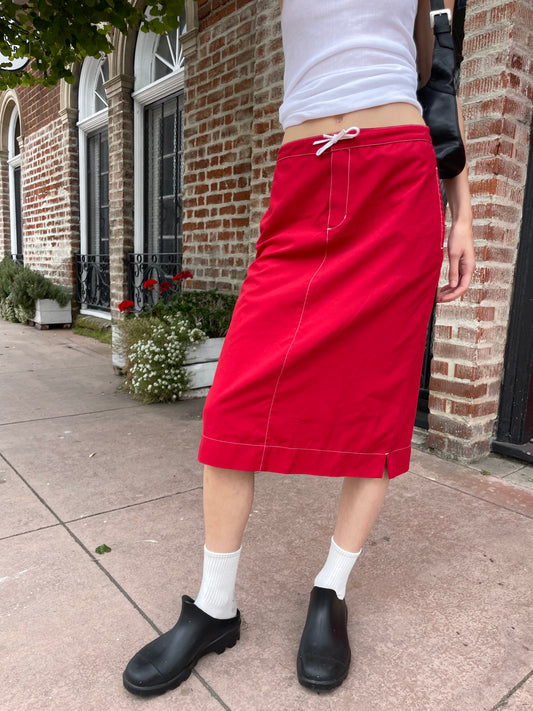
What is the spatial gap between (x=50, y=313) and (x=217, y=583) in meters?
7.15

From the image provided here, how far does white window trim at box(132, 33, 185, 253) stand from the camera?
573cm

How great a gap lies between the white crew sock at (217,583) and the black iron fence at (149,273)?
450 centimetres

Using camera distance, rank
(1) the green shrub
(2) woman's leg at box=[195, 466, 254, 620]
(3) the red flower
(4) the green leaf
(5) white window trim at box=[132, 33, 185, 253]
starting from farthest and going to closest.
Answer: (1) the green shrub, (5) white window trim at box=[132, 33, 185, 253], (3) the red flower, (4) the green leaf, (2) woman's leg at box=[195, 466, 254, 620]

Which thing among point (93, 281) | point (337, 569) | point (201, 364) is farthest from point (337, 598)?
point (93, 281)

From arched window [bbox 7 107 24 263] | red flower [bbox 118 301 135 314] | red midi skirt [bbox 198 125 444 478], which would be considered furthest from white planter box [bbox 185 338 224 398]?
arched window [bbox 7 107 24 263]

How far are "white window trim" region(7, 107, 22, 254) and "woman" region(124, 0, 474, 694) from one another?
1026 cm

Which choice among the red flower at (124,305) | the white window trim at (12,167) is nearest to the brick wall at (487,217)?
the red flower at (124,305)

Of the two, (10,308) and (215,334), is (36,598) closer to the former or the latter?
(215,334)

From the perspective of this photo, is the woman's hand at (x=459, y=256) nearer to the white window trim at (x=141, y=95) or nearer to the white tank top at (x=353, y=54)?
the white tank top at (x=353, y=54)

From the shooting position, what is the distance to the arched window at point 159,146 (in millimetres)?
5836

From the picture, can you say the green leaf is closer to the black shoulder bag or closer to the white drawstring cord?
the white drawstring cord

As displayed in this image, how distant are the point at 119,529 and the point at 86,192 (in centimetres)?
666

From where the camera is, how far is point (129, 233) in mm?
6492

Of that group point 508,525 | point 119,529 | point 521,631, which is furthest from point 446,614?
point 119,529
